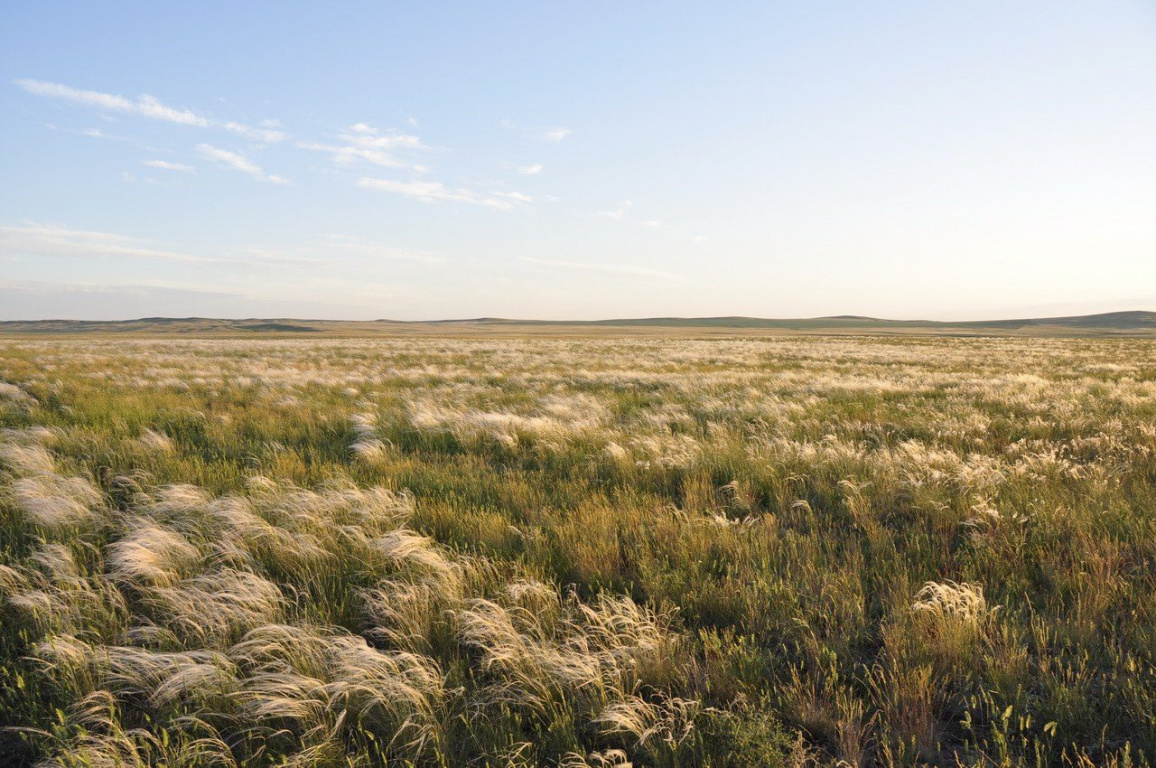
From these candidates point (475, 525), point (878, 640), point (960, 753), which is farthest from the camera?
point (475, 525)

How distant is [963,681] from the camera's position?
258 cm

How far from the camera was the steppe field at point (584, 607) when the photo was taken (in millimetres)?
2289

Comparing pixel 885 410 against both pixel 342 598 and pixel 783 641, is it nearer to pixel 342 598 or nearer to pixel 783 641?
pixel 783 641

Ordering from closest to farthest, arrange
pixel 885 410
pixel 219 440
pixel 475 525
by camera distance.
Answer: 1. pixel 475 525
2. pixel 219 440
3. pixel 885 410

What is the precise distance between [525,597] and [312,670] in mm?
1217

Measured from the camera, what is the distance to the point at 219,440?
8148 mm

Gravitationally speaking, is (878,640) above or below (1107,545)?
below

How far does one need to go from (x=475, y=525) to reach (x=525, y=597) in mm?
1421

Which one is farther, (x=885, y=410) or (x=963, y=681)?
(x=885, y=410)

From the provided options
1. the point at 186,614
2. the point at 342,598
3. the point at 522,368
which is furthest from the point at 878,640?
the point at 522,368

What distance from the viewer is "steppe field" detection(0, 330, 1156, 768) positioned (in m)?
2.29

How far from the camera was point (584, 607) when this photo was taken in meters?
2.97

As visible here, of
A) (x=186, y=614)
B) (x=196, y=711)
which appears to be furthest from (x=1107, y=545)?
(x=186, y=614)

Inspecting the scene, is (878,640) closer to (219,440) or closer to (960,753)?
(960,753)
